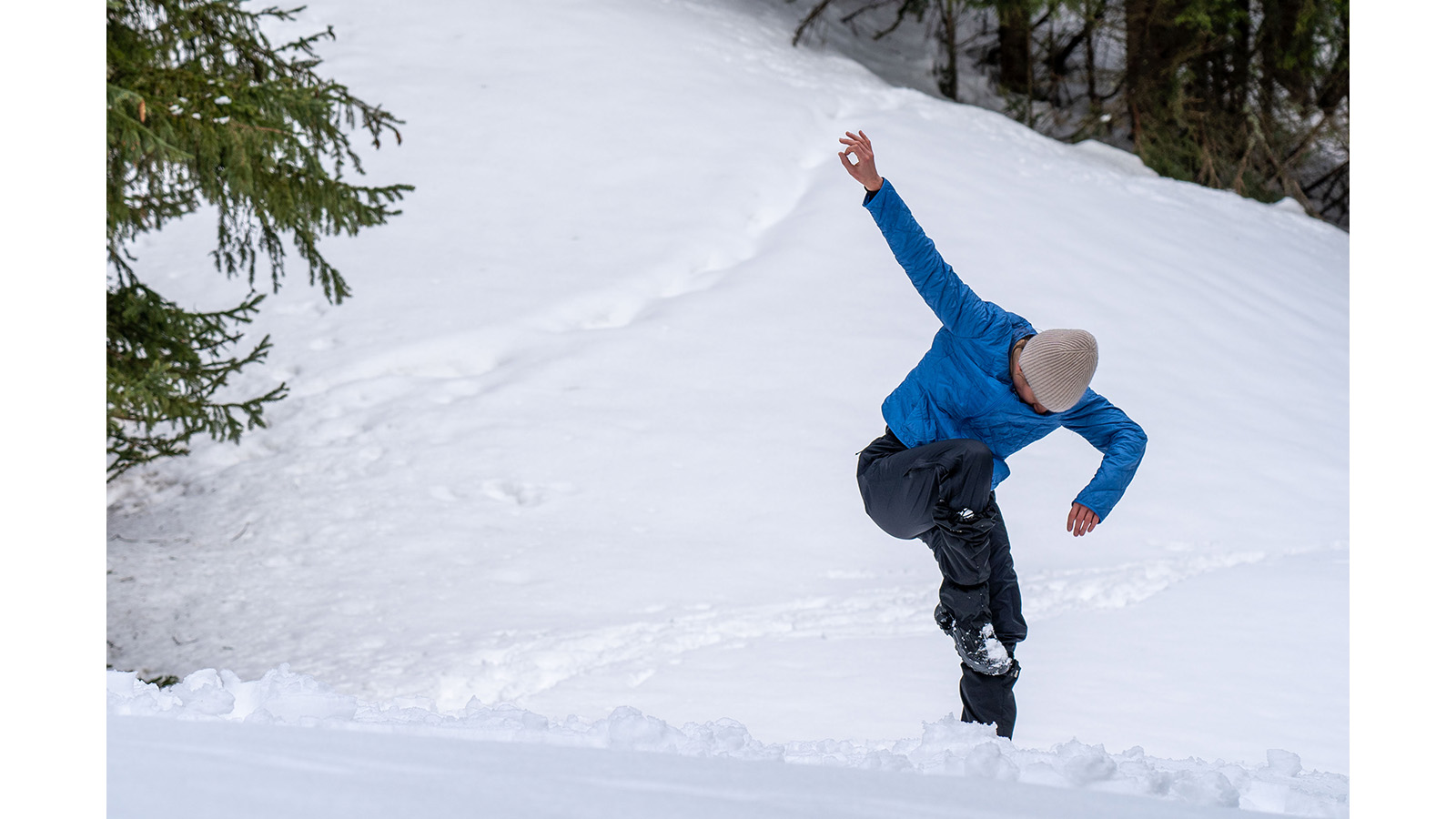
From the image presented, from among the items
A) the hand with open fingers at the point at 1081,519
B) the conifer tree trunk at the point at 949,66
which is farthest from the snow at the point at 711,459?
the conifer tree trunk at the point at 949,66

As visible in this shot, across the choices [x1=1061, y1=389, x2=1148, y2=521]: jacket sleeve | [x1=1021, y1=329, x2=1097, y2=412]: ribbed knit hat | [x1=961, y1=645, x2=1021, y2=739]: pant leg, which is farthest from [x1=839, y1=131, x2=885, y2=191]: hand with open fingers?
[x1=961, y1=645, x2=1021, y2=739]: pant leg

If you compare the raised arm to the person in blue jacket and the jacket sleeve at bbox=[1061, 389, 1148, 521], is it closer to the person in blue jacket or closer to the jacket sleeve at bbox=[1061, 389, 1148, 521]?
the person in blue jacket

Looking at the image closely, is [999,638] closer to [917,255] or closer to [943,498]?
[943,498]

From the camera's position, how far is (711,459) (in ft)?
22.5

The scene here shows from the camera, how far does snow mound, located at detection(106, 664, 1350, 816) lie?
A: 8.55 feet

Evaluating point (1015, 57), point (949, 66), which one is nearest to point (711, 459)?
point (949, 66)

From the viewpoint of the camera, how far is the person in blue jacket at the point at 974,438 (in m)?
3.21

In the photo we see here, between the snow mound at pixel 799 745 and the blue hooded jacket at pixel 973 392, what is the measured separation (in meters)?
0.76

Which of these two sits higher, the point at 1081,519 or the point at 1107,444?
the point at 1107,444

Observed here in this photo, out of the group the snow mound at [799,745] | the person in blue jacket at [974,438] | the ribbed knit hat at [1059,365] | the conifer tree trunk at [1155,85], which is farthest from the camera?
the conifer tree trunk at [1155,85]

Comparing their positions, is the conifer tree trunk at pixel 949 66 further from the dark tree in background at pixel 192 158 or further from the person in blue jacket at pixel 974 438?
the person in blue jacket at pixel 974 438

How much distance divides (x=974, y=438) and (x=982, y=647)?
2.04 ft

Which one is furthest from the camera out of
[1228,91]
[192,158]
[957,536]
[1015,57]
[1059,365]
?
[1015,57]
